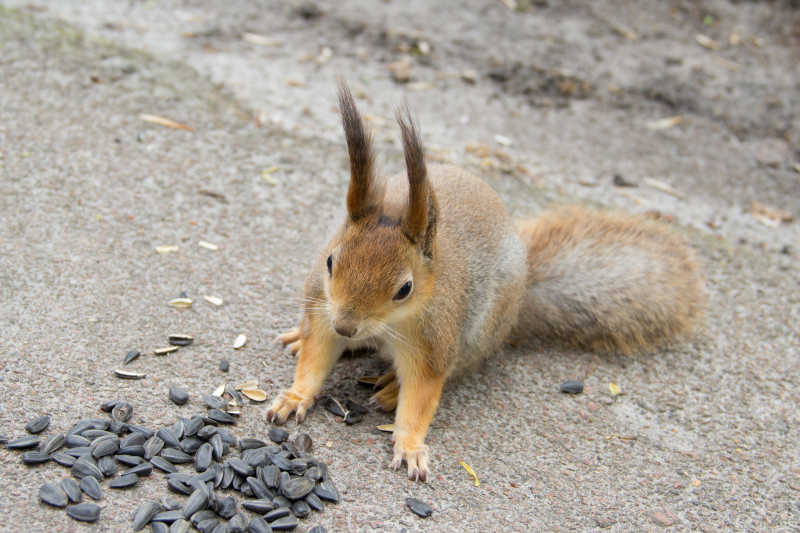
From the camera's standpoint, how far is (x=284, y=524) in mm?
1729

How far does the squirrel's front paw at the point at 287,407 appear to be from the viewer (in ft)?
6.84

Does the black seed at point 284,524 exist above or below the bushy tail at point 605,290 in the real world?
below

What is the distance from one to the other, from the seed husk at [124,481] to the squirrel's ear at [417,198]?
895 millimetres

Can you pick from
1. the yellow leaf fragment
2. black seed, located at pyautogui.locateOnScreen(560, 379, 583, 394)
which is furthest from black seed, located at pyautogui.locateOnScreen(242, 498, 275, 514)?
black seed, located at pyautogui.locateOnScreen(560, 379, 583, 394)

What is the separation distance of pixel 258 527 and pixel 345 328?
0.50 meters

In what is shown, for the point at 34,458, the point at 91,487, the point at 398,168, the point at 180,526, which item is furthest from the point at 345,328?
the point at 398,168

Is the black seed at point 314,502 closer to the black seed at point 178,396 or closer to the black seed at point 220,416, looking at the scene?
the black seed at point 220,416

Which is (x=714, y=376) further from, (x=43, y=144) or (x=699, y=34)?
(x=699, y=34)

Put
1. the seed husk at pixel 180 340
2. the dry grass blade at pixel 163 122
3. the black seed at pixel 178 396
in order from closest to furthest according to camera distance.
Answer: the black seed at pixel 178 396 → the seed husk at pixel 180 340 → the dry grass blade at pixel 163 122

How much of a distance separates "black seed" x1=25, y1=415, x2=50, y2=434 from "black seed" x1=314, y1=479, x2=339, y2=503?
688mm

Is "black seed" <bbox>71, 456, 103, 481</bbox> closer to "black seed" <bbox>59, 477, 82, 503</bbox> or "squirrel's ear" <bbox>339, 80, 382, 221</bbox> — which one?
"black seed" <bbox>59, 477, 82, 503</bbox>

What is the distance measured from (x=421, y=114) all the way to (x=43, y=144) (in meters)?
1.91

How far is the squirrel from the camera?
1.89 metres

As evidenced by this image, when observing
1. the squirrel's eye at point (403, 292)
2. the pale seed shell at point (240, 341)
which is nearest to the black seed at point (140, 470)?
the pale seed shell at point (240, 341)
